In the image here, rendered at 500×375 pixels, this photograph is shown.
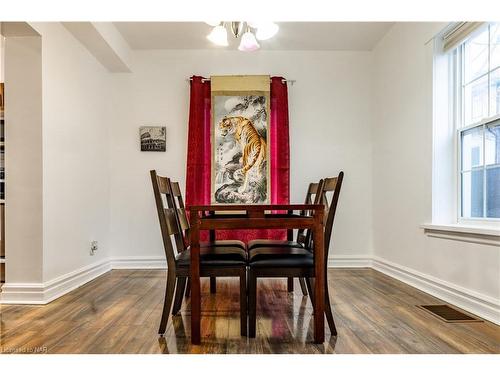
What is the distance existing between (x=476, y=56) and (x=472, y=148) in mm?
698

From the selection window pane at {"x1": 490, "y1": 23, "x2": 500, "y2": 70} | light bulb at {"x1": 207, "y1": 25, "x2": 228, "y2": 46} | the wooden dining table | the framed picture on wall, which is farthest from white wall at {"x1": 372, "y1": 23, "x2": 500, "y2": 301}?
the framed picture on wall

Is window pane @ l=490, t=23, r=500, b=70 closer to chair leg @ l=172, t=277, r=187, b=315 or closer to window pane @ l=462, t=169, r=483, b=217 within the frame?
window pane @ l=462, t=169, r=483, b=217

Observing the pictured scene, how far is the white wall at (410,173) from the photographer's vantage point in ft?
8.57

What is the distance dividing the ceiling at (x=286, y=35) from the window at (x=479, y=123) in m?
1.27

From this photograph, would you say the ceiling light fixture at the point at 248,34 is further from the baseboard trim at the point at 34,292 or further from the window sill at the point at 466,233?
the baseboard trim at the point at 34,292

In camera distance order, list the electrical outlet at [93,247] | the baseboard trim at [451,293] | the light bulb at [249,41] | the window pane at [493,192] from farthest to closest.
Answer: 1. the electrical outlet at [93,247]
2. the light bulb at [249,41]
3. the window pane at [493,192]
4. the baseboard trim at [451,293]

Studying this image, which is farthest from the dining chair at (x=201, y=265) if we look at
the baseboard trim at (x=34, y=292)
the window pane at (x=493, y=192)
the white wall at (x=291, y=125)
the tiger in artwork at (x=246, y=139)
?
the white wall at (x=291, y=125)

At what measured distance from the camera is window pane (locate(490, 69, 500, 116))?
2576 millimetres

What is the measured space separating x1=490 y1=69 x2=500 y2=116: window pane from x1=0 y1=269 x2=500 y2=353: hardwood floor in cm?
144

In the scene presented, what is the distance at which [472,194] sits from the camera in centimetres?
285
